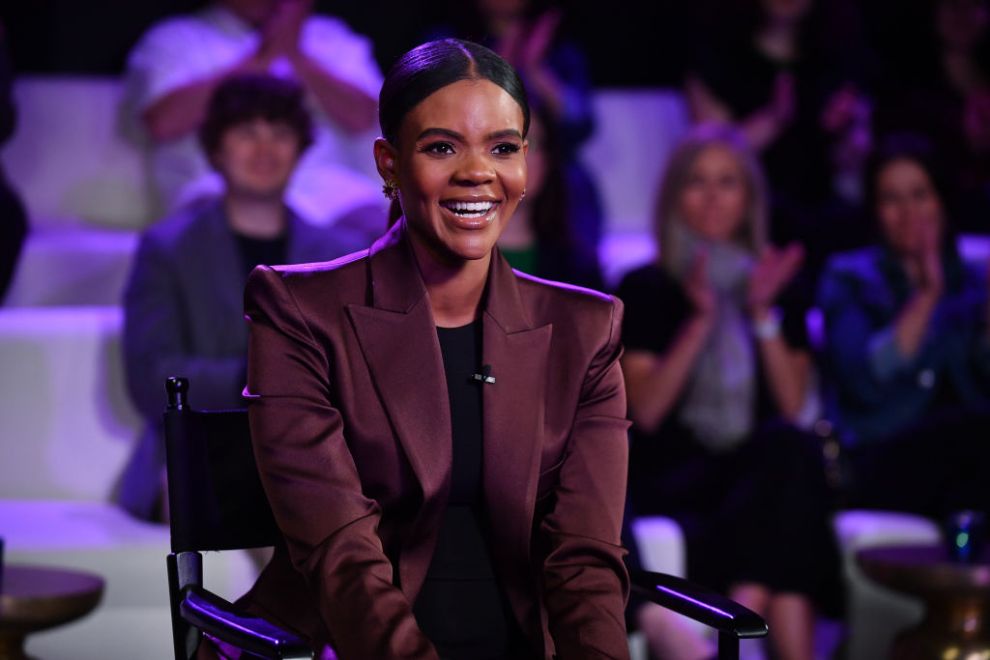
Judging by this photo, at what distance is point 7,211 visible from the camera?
10.9 feet

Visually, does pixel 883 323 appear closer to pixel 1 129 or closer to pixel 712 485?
pixel 712 485

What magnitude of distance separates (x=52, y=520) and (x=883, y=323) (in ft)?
6.90

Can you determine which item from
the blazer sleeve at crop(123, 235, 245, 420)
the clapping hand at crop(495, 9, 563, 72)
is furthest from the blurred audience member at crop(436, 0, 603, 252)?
the blazer sleeve at crop(123, 235, 245, 420)

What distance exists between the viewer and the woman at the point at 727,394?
320 centimetres

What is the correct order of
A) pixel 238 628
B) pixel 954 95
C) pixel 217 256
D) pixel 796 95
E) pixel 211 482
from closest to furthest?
pixel 238 628 → pixel 211 482 → pixel 217 256 → pixel 796 95 → pixel 954 95

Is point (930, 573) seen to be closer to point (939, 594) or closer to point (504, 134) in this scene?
point (939, 594)

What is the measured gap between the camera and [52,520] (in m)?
3.01

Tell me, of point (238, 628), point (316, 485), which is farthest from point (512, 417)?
point (238, 628)

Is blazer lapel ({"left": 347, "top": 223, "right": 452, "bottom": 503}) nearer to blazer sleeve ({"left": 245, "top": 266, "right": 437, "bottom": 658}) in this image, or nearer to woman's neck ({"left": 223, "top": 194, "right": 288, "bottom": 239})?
blazer sleeve ({"left": 245, "top": 266, "right": 437, "bottom": 658})

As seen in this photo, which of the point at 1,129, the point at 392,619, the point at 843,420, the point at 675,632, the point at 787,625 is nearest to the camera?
the point at 392,619

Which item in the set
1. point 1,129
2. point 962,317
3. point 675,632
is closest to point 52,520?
point 1,129

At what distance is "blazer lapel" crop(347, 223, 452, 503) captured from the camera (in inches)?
60.4

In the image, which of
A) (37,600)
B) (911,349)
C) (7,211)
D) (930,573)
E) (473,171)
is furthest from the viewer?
(911,349)

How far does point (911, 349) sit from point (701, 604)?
2.28 meters
